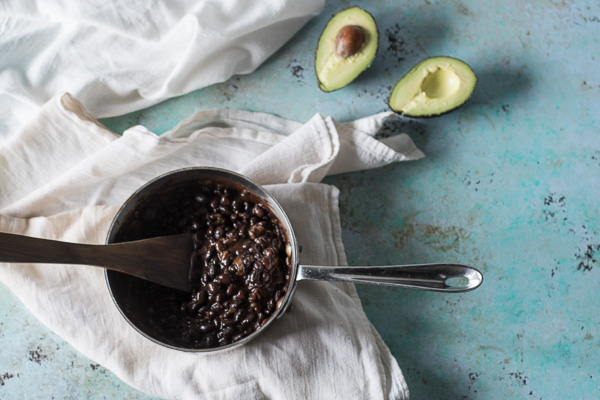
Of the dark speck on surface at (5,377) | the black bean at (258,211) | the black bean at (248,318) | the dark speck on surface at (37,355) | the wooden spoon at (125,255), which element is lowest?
the dark speck on surface at (5,377)

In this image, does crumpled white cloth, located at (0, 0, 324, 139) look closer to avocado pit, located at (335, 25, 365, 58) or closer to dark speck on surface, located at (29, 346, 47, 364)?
avocado pit, located at (335, 25, 365, 58)

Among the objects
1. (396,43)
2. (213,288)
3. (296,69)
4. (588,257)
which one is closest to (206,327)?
(213,288)

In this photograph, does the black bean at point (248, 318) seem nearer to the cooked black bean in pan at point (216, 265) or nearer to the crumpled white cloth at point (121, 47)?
the cooked black bean in pan at point (216, 265)

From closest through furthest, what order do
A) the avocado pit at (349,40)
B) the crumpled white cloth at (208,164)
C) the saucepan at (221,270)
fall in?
the saucepan at (221,270), the crumpled white cloth at (208,164), the avocado pit at (349,40)

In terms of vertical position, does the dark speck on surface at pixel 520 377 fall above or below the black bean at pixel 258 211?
below

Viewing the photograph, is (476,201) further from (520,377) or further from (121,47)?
(121,47)

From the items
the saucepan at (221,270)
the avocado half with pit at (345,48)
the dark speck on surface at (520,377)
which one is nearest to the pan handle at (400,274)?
the saucepan at (221,270)

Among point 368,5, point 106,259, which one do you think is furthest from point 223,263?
point 368,5
